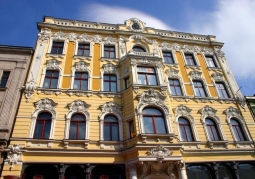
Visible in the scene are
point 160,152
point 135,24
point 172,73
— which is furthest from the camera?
point 135,24

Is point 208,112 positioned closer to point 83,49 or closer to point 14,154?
point 83,49

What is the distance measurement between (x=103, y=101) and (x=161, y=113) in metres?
4.59

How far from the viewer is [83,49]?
63.5 ft

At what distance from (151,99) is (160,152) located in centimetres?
416

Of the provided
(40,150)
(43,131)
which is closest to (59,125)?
(43,131)

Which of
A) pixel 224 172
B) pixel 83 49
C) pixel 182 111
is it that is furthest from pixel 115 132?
pixel 83 49

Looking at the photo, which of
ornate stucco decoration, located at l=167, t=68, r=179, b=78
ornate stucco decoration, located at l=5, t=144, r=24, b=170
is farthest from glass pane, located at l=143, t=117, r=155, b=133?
ornate stucco decoration, located at l=5, t=144, r=24, b=170

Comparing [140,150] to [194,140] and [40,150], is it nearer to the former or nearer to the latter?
[194,140]

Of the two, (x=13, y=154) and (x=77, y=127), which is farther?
(x=77, y=127)

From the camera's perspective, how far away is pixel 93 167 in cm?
1300

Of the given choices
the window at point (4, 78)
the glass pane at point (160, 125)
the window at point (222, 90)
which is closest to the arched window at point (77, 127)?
the glass pane at point (160, 125)

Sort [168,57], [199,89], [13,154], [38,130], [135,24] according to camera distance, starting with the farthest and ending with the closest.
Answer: [135,24], [168,57], [199,89], [38,130], [13,154]

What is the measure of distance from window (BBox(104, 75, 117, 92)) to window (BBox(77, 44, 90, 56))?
3323 mm

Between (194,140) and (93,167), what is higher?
(194,140)
